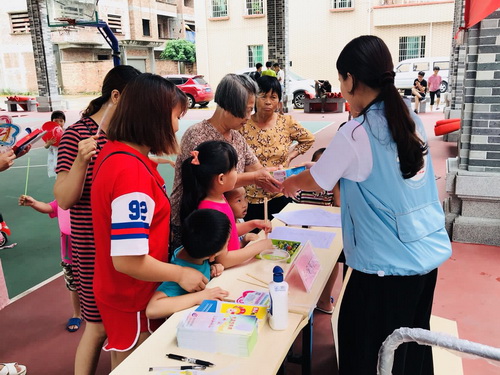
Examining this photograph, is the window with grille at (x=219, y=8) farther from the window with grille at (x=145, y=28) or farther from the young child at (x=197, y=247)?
the young child at (x=197, y=247)

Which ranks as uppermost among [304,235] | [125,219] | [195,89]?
[125,219]

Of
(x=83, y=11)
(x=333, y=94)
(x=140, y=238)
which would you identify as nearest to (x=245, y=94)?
(x=140, y=238)

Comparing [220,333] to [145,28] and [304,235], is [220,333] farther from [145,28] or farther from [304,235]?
[145,28]

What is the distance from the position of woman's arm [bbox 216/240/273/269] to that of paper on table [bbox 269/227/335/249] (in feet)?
0.98

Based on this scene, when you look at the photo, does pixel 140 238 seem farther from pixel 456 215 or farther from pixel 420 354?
pixel 456 215

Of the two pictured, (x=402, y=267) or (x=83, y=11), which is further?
(x=83, y=11)

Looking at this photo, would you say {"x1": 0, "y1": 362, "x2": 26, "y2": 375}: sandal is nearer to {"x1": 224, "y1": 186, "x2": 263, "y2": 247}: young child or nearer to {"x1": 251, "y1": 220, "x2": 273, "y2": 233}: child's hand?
{"x1": 224, "y1": 186, "x2": 263, "y2": 247}: young child

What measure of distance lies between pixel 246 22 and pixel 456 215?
20.3 m

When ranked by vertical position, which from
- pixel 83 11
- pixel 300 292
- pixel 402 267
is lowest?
pixel 300 292

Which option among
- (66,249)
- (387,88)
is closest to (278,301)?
(387,88)

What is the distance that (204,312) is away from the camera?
1.60 m

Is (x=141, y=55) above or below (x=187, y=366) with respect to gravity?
above

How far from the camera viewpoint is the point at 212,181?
82.7 inches

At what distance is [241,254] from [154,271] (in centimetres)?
62
